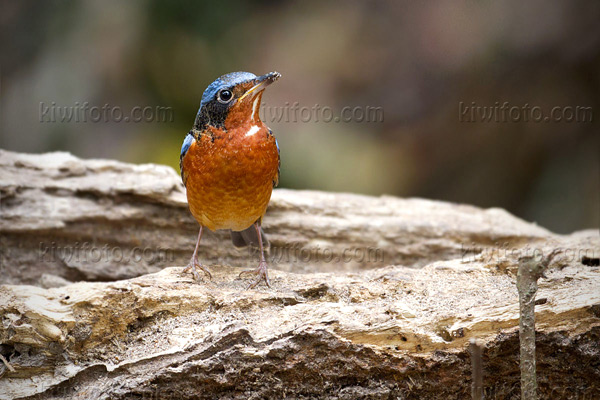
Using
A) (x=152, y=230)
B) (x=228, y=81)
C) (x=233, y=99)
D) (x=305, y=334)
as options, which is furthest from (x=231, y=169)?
(x=152, y=230)

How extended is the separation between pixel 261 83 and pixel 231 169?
56 cm

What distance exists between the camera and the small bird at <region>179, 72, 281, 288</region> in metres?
3.38

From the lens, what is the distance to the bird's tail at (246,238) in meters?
4.31

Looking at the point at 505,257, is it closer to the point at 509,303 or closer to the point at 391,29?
the point at 509,303

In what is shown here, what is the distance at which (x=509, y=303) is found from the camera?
284cm

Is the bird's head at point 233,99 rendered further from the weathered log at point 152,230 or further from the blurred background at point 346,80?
the blurred background at point 346,80

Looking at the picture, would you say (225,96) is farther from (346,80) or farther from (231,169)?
(346,80)

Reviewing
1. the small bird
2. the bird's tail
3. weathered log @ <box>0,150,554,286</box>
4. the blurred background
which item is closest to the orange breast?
the small bird

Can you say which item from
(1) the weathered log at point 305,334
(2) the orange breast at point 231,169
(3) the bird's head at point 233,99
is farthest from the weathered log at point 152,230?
(3) the bird's head at point 233,99

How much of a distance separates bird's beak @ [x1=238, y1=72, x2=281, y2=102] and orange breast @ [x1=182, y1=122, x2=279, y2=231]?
22 cm

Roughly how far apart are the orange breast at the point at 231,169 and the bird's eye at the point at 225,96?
190 mm

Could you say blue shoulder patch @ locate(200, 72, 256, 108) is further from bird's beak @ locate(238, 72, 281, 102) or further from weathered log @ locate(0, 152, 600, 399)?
weathered log @ locate(0, 152, 600, 399)

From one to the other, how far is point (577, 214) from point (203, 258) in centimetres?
445

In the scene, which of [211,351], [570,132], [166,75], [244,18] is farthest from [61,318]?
[570,132]
